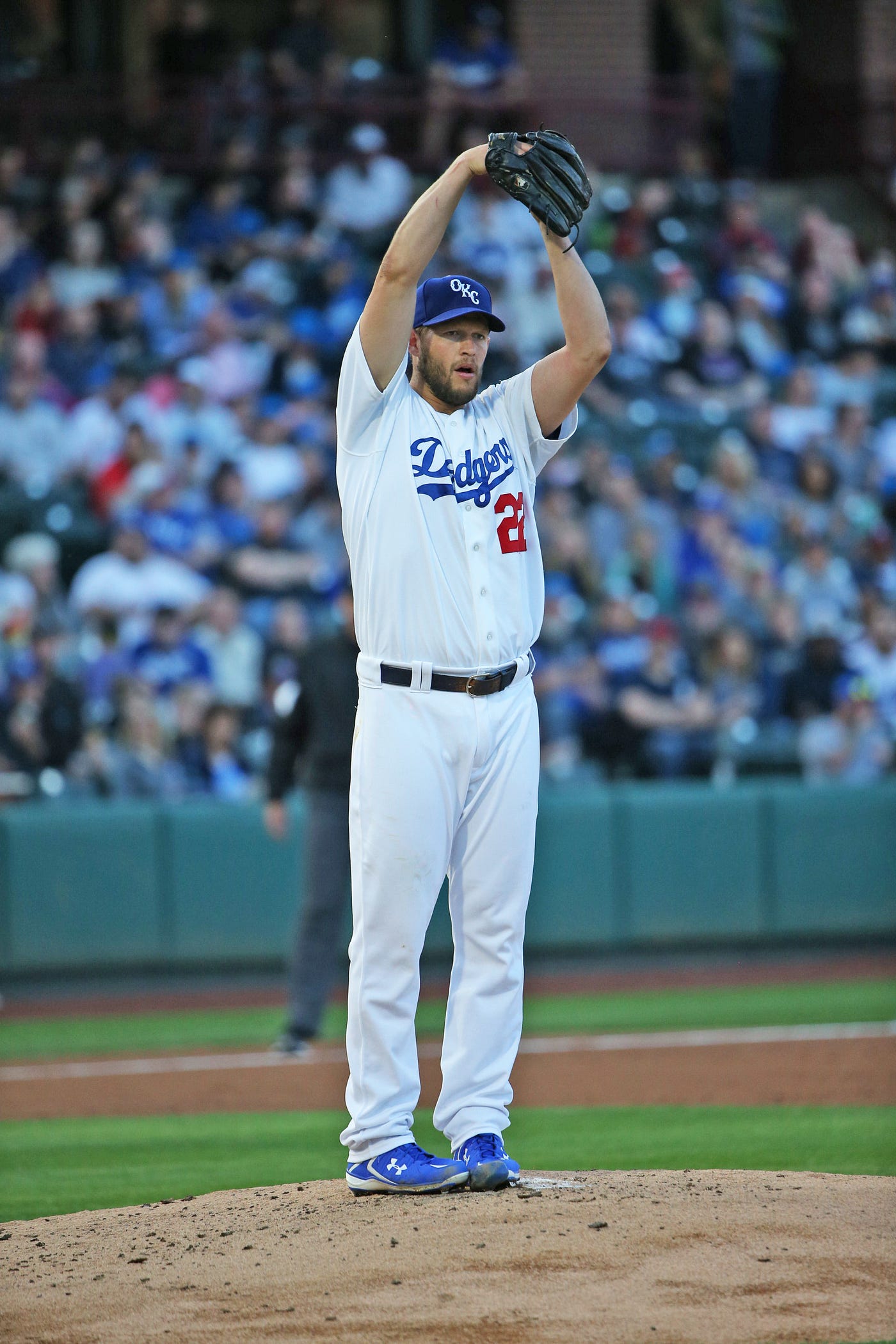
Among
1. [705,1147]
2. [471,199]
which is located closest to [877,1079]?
[705,1147]

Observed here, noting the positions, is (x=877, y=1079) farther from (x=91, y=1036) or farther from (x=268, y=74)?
(x=268, y=74)

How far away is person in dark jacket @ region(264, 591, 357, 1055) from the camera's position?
8.66m

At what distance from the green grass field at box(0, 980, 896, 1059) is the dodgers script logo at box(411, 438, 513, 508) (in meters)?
5.45

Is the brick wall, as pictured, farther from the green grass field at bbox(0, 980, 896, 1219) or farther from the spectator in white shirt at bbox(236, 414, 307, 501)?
the green grass field at bbox(0, 980, 896, 1219)

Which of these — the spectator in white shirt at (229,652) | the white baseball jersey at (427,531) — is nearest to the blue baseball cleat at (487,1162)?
the white baseball jersey at (427,531)

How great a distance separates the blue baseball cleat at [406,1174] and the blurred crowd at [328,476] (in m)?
6.91

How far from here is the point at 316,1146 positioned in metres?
6.50

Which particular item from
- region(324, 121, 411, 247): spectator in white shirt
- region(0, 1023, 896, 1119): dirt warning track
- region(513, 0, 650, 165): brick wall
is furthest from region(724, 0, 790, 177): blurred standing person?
region(0, 1023, 896, 1119): dirt warning track

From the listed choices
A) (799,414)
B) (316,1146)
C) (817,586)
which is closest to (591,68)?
(799,414)

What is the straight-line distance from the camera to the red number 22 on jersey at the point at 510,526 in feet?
15.0

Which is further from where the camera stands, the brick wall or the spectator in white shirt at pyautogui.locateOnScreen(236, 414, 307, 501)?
the brick wall

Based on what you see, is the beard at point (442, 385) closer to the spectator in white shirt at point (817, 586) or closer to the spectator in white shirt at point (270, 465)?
the spectator in white shirt at point (270, 465)

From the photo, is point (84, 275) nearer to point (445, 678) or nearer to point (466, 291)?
point (466, 291)

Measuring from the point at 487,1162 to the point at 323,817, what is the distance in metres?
4.27
